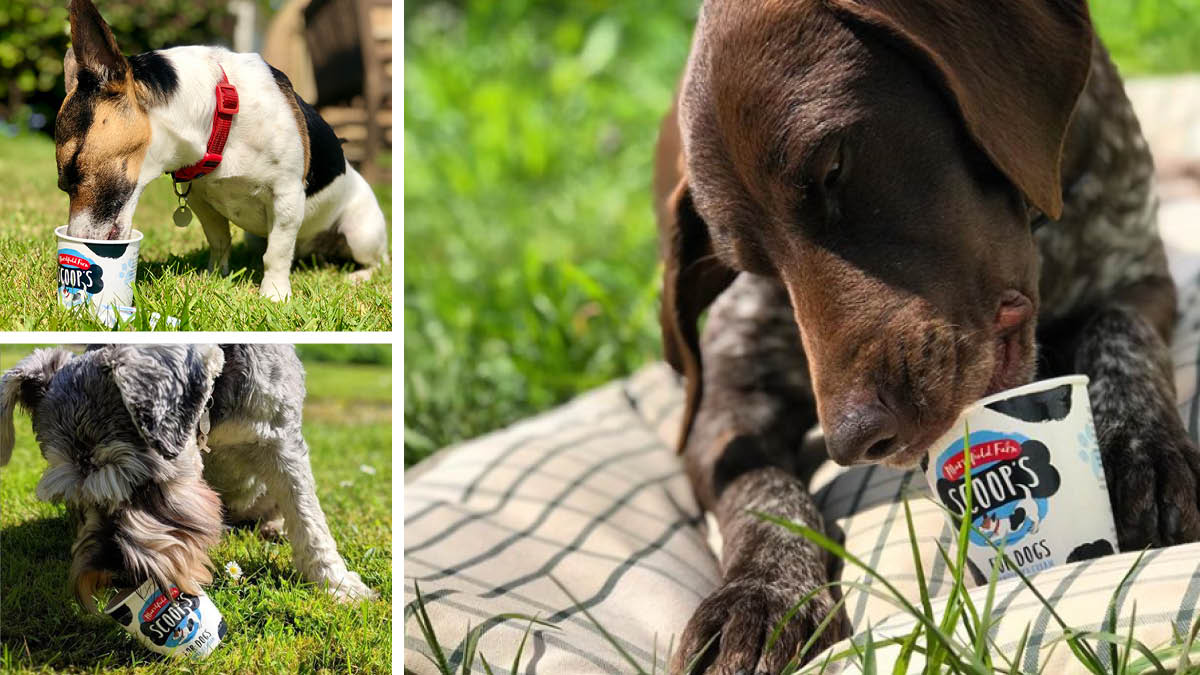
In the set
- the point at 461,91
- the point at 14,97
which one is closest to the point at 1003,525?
the point at 14,97

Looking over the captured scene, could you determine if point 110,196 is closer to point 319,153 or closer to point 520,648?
point 319,153

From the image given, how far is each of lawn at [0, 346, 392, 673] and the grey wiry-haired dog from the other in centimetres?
4

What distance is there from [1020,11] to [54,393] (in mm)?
1890

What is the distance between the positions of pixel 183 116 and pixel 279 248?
28 cm

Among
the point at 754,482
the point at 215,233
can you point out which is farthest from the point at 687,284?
the point at 215,233

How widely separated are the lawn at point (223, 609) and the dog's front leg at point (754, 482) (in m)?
0.60

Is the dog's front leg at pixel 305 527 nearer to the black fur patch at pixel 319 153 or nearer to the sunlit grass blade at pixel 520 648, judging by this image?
the sunlit grass blade at pixel 520 648

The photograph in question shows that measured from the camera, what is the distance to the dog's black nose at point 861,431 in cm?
233

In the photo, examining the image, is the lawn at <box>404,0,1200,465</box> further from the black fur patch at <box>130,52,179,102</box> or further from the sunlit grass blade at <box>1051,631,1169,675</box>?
the sunlit grass blade at <box>1051,631,1169,675</box>

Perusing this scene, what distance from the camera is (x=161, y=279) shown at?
213 centimetres

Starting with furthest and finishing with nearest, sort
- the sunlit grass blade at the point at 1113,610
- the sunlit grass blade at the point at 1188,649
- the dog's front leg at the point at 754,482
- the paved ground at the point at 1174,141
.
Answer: the paved ground at the point at 1174,141 → the dog's front leg at the point at 754,482 → the sunlit grass blade at the point at 1113,610 → the sunlit grass blade at the point at 1188,649

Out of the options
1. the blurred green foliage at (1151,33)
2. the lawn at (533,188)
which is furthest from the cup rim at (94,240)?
the blurred green foliage at (1151,33)

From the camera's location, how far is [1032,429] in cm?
221

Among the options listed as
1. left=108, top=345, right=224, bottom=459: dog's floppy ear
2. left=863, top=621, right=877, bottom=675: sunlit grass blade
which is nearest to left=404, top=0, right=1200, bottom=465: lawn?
left=108, top=345, right=224, bottom=459: dog's floppy ear
